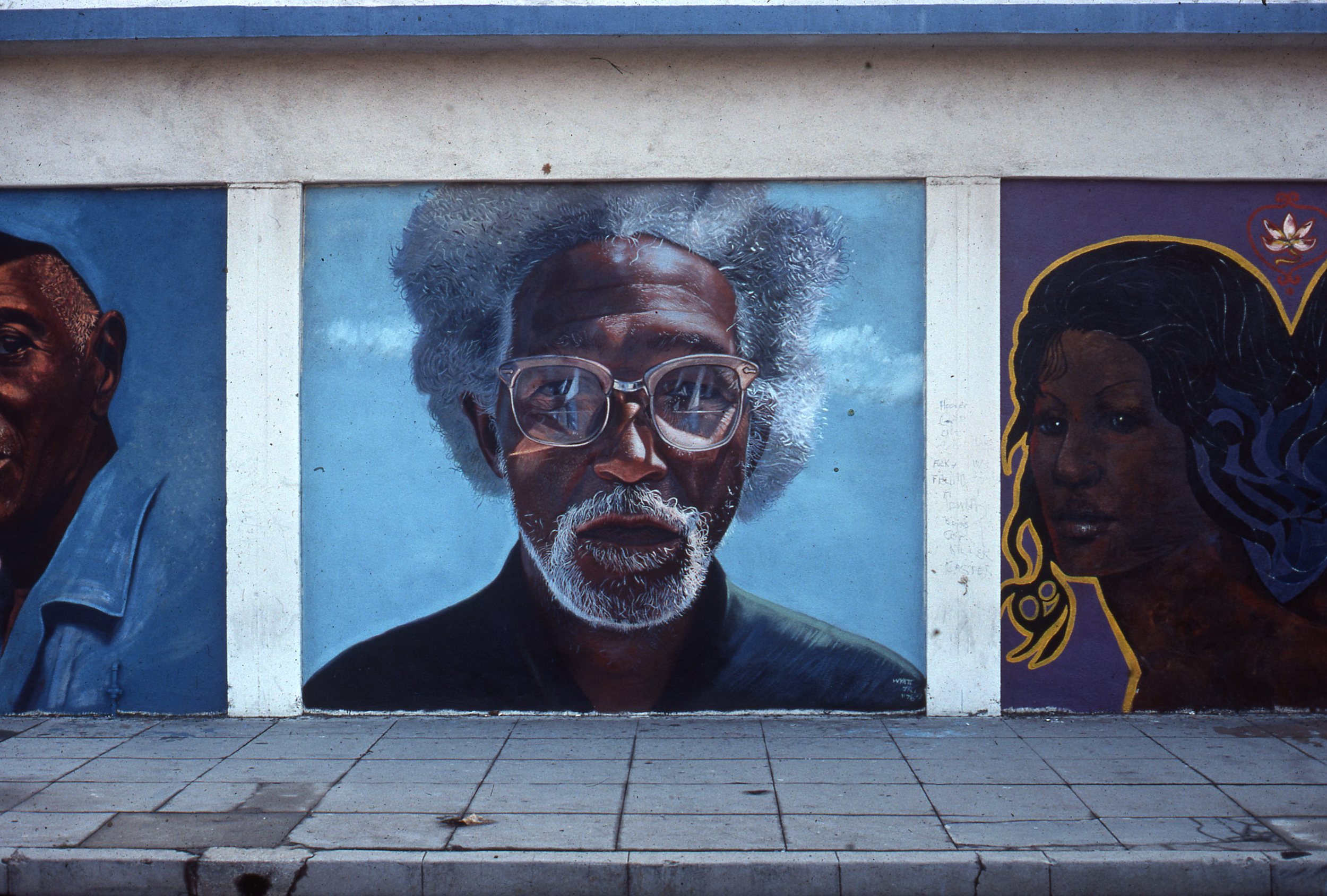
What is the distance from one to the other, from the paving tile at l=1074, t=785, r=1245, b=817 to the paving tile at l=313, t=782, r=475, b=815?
3116mm

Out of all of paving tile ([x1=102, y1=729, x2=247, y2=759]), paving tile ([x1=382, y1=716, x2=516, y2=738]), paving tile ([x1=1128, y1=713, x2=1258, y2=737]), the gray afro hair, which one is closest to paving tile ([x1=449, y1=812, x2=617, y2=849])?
paving tile ([x1=382, y1=716, x2=516, y2=738])

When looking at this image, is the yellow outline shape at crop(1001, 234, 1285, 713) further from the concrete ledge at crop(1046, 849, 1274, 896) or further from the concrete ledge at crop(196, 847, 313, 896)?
the concrete ledge at crop(196, 847, 313, 896)

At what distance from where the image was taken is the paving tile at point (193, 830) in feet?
15.3

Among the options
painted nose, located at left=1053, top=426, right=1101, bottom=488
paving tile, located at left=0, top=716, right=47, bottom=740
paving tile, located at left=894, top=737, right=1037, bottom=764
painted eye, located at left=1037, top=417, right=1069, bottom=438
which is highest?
painted eye, located at left=1037, top=417, right=1069, bottom=438

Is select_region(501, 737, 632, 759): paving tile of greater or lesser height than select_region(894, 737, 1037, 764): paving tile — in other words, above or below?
below

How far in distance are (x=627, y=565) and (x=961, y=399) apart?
2389 mm

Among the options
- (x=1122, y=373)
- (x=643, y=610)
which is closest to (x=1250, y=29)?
(x=1122, y=373)

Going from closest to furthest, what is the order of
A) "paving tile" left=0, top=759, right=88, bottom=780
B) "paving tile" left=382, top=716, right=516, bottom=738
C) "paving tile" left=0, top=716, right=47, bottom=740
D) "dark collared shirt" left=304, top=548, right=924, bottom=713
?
"paving tile" left=0, top=759, right=88, bottom=780
"paving tile" left=382, top=716, right=516, bottom=738
"paving tile" left=0, top=716, right=47, bottom=740
"dark collared shirt" left=304, top=548, right=924, bottom=713

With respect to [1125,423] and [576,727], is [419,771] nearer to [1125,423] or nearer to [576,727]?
[576,727]

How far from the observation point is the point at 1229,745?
603cm

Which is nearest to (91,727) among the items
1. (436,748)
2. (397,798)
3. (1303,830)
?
(436,748)

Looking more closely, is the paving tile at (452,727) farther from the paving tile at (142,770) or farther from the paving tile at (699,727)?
the paving tile at (142,770)

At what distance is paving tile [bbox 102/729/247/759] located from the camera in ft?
19.6

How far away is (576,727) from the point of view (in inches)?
257
